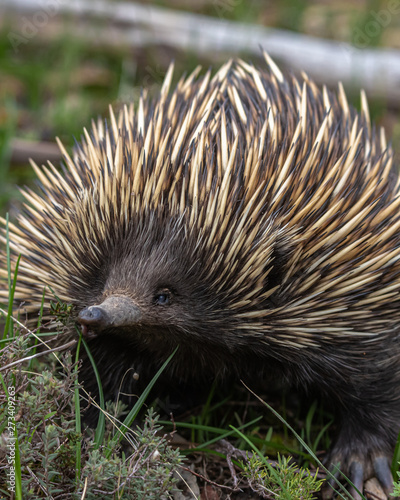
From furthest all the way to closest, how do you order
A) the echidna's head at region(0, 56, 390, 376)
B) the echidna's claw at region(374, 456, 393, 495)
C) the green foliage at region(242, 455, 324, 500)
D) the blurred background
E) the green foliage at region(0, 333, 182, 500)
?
1. the blurred background
2. the echidna's claw at region(374, 456, 393, 495)
3. the echidna's head at region(0, 56, 390, 376)
4. the green foliage at region(242, 455, 324, 500)
5. the green foliage at region(0, 333, 182, 500)

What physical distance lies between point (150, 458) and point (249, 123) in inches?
46.6

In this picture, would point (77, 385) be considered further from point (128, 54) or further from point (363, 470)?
point (128, 54)

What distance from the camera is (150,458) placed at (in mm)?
2008

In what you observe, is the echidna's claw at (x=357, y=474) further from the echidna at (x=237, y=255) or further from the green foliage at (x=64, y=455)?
the green foliage at (x=64, y=455)

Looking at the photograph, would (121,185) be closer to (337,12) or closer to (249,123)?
(249,123)

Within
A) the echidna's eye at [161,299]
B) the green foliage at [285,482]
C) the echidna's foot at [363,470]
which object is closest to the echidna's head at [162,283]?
the echidna's eye at [161,299]

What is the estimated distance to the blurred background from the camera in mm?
5176

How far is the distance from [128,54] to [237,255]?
383cm

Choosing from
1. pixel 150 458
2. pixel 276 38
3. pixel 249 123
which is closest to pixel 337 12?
pixel 276 38

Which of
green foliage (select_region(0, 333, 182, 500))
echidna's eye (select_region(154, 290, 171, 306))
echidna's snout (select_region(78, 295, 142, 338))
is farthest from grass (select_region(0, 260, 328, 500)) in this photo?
echidna's eye (select_region(154, 290, 171, 306))

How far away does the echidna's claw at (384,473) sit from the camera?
2633 mm

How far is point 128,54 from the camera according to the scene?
5.74 meters

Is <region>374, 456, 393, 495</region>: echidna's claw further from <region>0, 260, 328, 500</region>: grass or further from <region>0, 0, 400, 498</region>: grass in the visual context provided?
<region>0, 260, 328, 500</region>: grass

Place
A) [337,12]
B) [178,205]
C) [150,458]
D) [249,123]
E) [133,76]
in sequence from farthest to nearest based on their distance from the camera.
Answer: [337,12]
[133,76]
[249,123]
[178,205]
[150,458]
